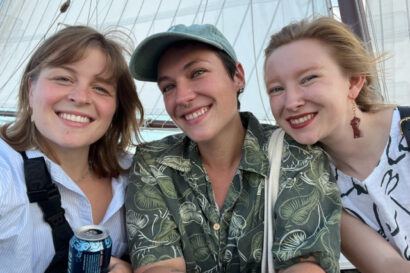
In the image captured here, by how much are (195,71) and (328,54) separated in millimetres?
466

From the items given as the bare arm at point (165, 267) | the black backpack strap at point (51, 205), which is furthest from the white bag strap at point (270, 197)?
the black backpack strap at point (51, 205)

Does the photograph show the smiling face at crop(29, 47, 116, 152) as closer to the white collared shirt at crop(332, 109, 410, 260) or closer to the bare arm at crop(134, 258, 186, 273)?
the bare arm at crop(134, 258, 186, 273)

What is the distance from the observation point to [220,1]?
5219mm

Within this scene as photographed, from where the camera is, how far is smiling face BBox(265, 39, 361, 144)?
1257mm

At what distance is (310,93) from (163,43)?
0.52 m

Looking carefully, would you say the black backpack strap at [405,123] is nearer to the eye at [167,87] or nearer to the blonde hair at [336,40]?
the blonde hair at [336,40]

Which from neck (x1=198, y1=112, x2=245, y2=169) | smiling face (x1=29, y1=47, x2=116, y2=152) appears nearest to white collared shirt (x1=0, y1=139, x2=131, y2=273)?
smiling face (x1=29, y1=47, x2=116, y2=152)

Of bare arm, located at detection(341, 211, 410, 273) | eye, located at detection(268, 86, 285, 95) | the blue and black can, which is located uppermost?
eye, located at detection(268, 86, 285, 95)

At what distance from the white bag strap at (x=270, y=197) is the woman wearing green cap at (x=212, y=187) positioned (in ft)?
0.08

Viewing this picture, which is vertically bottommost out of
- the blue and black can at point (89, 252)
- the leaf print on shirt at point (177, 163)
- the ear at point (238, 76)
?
the blue and black can at point (89, 252)

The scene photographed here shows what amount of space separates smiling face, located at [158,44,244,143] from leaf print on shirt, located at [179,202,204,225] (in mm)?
224

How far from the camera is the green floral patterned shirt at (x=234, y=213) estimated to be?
1.07m

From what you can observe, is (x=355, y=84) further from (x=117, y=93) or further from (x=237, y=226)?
(x=117, y=93)

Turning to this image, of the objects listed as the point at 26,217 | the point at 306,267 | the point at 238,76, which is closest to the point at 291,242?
the point at 306,267
